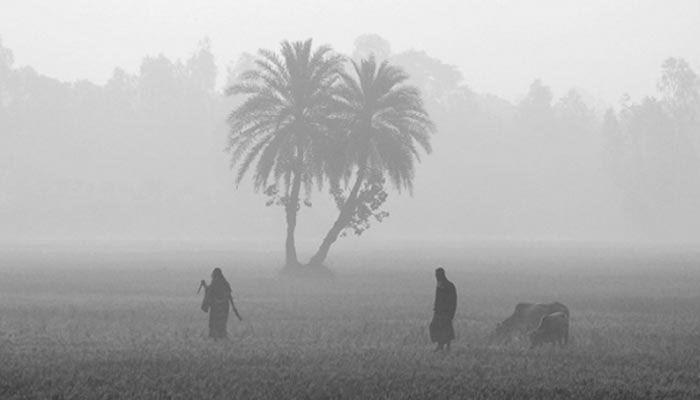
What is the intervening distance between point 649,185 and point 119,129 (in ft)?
255

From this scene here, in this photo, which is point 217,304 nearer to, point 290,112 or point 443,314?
point 443,314

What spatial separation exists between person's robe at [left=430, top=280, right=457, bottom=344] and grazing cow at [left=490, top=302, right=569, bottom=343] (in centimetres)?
267

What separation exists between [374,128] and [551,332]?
2971 centimetres

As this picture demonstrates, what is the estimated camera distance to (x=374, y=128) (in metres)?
48.4

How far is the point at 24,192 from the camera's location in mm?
125250

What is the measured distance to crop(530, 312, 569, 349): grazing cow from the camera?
19.4 metres

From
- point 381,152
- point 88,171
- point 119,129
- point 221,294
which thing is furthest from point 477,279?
point 119,129

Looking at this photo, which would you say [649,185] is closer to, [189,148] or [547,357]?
[189,148]

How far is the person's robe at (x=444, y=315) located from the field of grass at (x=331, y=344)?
36cm

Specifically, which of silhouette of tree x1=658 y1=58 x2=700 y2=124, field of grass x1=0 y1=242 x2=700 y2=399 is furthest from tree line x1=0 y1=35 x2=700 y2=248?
field of grass x1=0 y1=242 x2=700 y2=399

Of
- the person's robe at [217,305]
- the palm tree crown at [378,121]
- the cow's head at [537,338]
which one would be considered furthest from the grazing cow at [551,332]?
the palm tree crown at [378,121]

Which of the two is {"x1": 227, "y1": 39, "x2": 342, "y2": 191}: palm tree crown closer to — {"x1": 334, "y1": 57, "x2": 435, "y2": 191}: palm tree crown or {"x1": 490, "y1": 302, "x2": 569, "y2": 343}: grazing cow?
{"x1": 334, "y1": 57, "x2": 435, "y2": 191}: palm tree crown

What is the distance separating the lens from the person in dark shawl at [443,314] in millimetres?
18219

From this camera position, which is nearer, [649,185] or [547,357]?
[547,357]
